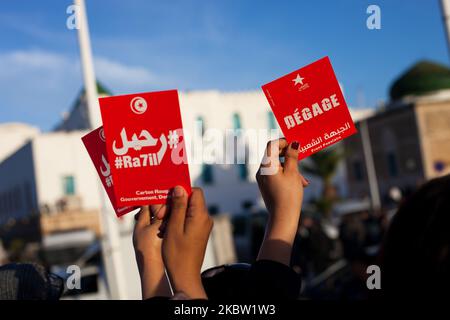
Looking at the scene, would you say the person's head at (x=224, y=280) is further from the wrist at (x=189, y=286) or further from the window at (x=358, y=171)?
the window at (x=358, y=171)

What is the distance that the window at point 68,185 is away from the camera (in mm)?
17638

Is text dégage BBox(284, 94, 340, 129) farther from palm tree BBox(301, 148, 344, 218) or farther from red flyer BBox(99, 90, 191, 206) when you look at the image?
palm tree BBox(301, 148, 344, 218)

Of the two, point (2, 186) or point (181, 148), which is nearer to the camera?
point (181, 148)

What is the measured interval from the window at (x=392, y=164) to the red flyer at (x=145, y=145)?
3484 centimetres

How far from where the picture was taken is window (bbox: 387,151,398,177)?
115 ft

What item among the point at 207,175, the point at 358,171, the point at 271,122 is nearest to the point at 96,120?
the point at 271,122

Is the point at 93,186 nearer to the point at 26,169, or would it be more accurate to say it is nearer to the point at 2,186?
the point at 26,169

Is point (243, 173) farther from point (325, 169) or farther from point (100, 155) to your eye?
point (100, 155)

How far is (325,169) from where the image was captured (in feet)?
97.4

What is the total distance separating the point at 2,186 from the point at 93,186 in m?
12.6

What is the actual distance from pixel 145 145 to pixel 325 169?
28660mm

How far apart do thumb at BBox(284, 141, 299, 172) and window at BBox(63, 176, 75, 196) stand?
1675cm
